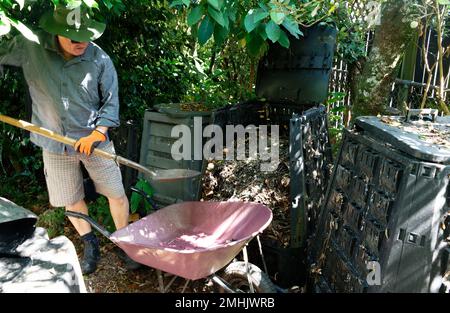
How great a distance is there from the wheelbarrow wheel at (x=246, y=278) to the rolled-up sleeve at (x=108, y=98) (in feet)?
4.49

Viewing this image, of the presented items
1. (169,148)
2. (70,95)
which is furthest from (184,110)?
(70,95)

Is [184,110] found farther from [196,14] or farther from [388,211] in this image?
[388,211]

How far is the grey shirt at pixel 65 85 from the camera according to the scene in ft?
10.1

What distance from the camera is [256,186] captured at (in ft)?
11.1

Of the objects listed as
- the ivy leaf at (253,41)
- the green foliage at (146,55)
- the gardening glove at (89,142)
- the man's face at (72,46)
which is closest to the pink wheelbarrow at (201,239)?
the gardening glove at (89,142)

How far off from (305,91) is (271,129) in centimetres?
53

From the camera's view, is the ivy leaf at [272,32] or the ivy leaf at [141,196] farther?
the ivy leaf at [141,196]

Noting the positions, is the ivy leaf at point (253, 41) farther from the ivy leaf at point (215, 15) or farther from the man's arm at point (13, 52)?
the man's arm at point (13, 52)

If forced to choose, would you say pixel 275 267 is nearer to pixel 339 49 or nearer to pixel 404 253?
pixel 404 253

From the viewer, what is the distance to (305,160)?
303 cm

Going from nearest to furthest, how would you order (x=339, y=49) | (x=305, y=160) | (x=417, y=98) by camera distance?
(x=305, y=160), (x=339, y=49), (x=417, y=98)

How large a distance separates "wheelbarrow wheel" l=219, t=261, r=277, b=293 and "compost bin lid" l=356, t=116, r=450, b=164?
1.13m

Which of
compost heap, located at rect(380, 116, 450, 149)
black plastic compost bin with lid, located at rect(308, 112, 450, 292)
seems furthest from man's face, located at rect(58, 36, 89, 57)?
compost heap, located at rect(380, 116, 450, 149)

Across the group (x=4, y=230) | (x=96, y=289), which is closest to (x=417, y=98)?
(x=96, y=289)
